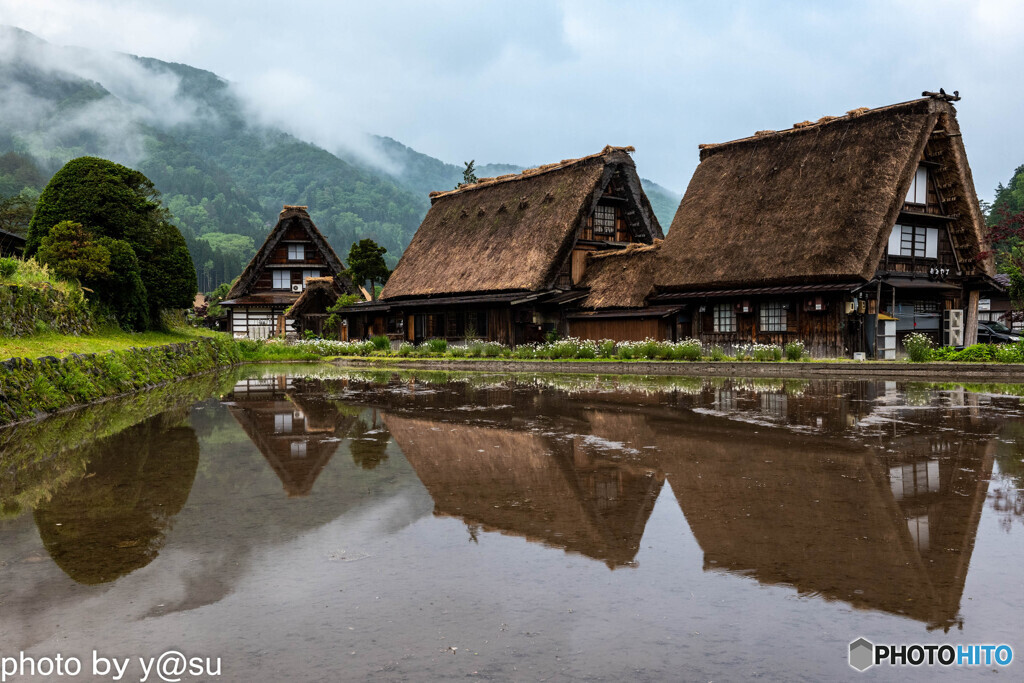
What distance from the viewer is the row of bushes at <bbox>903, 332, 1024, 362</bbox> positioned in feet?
74.4

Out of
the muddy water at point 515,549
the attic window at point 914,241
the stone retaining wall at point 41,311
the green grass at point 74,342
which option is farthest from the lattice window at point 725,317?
the stone retaining wall at point 41,311

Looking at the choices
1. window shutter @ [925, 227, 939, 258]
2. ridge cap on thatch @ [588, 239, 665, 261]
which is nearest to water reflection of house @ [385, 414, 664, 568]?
ridge cap on thatch @ [588, 239, 665, 261]

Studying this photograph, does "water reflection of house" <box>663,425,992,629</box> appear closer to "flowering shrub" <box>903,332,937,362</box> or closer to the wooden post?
"flowering shrub" <box>903,332,937,362</box>

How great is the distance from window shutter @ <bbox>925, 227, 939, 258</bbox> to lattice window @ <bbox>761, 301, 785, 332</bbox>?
687 centimetres

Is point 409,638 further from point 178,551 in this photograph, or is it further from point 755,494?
point 755,494

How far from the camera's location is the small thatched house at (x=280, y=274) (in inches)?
2127

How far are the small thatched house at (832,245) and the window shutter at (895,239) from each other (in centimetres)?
6

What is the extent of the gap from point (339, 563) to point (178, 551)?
47.3 inches

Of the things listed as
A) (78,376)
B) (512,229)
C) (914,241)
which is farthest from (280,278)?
(78,376)

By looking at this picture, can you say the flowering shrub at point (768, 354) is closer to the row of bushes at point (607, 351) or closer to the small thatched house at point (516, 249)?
the row of bushes at point (607, 351)

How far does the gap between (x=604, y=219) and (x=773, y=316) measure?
12.2m

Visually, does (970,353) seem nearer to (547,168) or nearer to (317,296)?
(547,168)

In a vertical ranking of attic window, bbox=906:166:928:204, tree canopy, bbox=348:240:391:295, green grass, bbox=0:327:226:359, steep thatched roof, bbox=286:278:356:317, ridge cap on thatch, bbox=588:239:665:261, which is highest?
attic window, bbox=906:166:928:204

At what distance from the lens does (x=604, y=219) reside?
3909 centimetres
